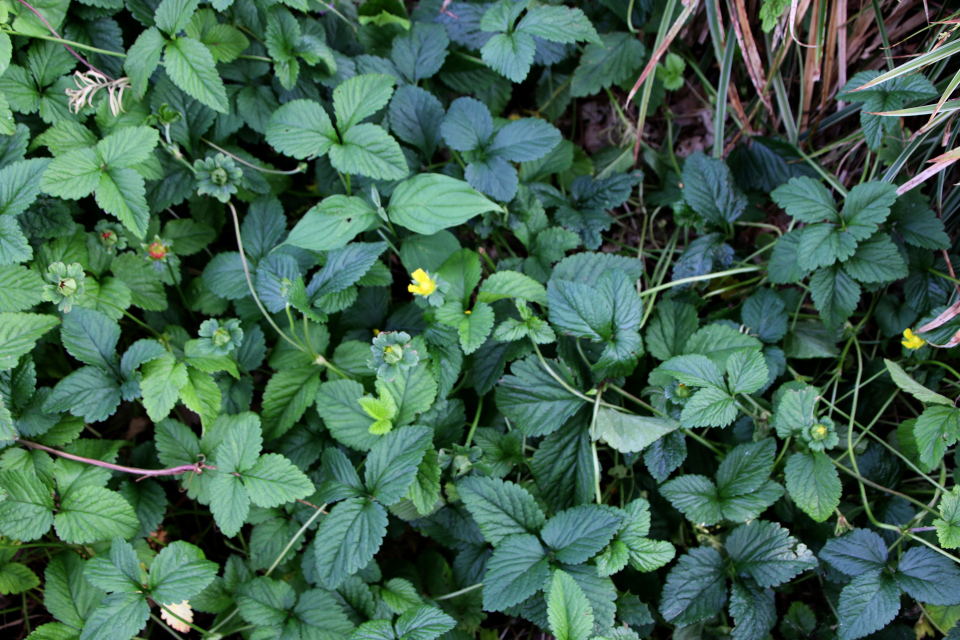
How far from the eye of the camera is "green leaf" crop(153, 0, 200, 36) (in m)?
1.58

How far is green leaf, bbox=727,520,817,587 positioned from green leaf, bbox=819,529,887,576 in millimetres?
60

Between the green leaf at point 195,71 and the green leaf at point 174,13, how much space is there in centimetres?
4

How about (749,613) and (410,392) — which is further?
(410,392)

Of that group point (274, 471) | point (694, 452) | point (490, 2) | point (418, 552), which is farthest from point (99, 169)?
point (694, 452)

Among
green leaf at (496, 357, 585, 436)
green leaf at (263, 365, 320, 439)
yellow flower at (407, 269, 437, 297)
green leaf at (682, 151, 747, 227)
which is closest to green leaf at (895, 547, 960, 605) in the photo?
green leaf at (496, 357, 585, 436)

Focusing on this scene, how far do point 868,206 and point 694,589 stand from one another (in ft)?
3.77

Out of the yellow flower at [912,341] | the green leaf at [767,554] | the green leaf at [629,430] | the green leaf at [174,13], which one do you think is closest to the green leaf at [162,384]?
the green leaf at [174,13]

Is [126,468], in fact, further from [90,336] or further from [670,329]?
[670,329]

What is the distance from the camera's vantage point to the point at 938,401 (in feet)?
5.07

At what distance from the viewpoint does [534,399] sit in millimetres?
1685

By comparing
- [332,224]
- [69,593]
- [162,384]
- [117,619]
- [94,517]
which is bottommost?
[69,593]

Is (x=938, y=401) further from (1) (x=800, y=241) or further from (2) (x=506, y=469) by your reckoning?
(2) (x=506, y=469)

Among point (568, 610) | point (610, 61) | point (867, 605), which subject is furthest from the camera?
point (610, 61)

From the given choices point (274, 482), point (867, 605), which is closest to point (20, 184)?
point (274, 482)
